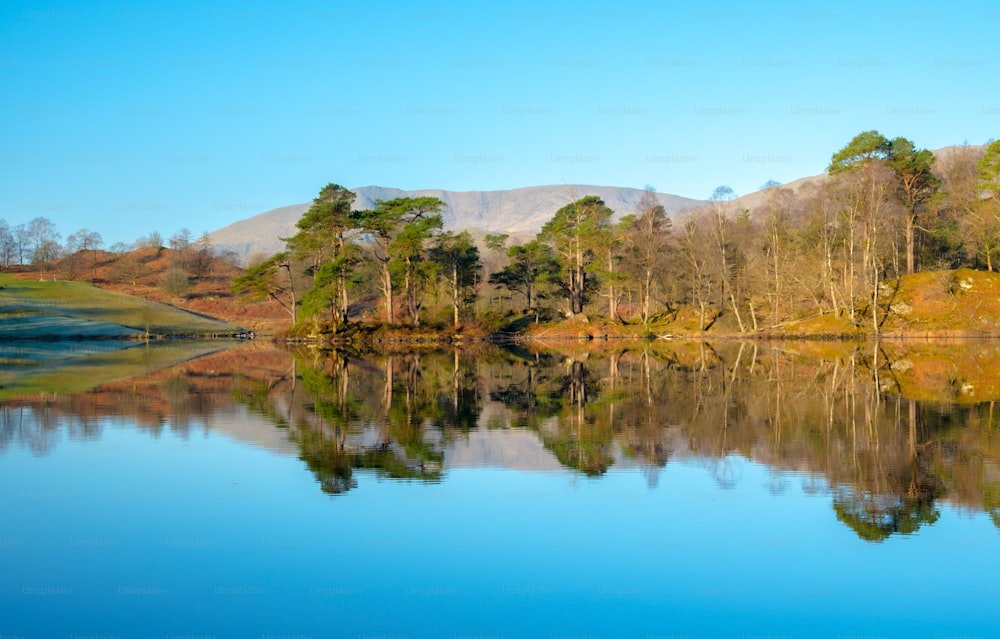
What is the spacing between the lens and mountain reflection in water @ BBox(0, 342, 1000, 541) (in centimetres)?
1095

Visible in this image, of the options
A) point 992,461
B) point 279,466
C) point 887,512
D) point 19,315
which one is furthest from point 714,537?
point 19,315

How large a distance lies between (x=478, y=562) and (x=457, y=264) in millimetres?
57407

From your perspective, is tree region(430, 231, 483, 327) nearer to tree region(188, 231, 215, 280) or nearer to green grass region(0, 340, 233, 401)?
green grass region(0, 340, 233, 401)

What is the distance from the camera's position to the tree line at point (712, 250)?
5784 cm

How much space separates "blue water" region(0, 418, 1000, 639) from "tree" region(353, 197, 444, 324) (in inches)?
1856

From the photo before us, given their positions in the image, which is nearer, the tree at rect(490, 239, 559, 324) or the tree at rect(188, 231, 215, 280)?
the tree at rect(490, 239, 559, 324)

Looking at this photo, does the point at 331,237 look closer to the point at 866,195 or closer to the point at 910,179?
the point at 866,195

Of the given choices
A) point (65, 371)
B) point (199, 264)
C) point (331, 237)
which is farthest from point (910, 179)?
point (199, 264)

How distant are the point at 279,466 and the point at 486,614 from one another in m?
6.64

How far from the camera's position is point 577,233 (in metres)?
63.4

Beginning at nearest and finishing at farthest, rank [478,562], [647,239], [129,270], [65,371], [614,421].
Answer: [478,562] → [614,421] → [65,371] → [647,239] → [129,270]

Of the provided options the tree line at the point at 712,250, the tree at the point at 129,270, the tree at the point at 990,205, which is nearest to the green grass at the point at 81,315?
the tree line at the point at 712,250

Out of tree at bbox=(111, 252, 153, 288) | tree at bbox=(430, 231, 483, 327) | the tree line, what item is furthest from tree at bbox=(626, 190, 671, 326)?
tree at bbox=(111, 252, 153, 288)

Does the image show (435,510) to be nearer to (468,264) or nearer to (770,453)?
(770,453)
